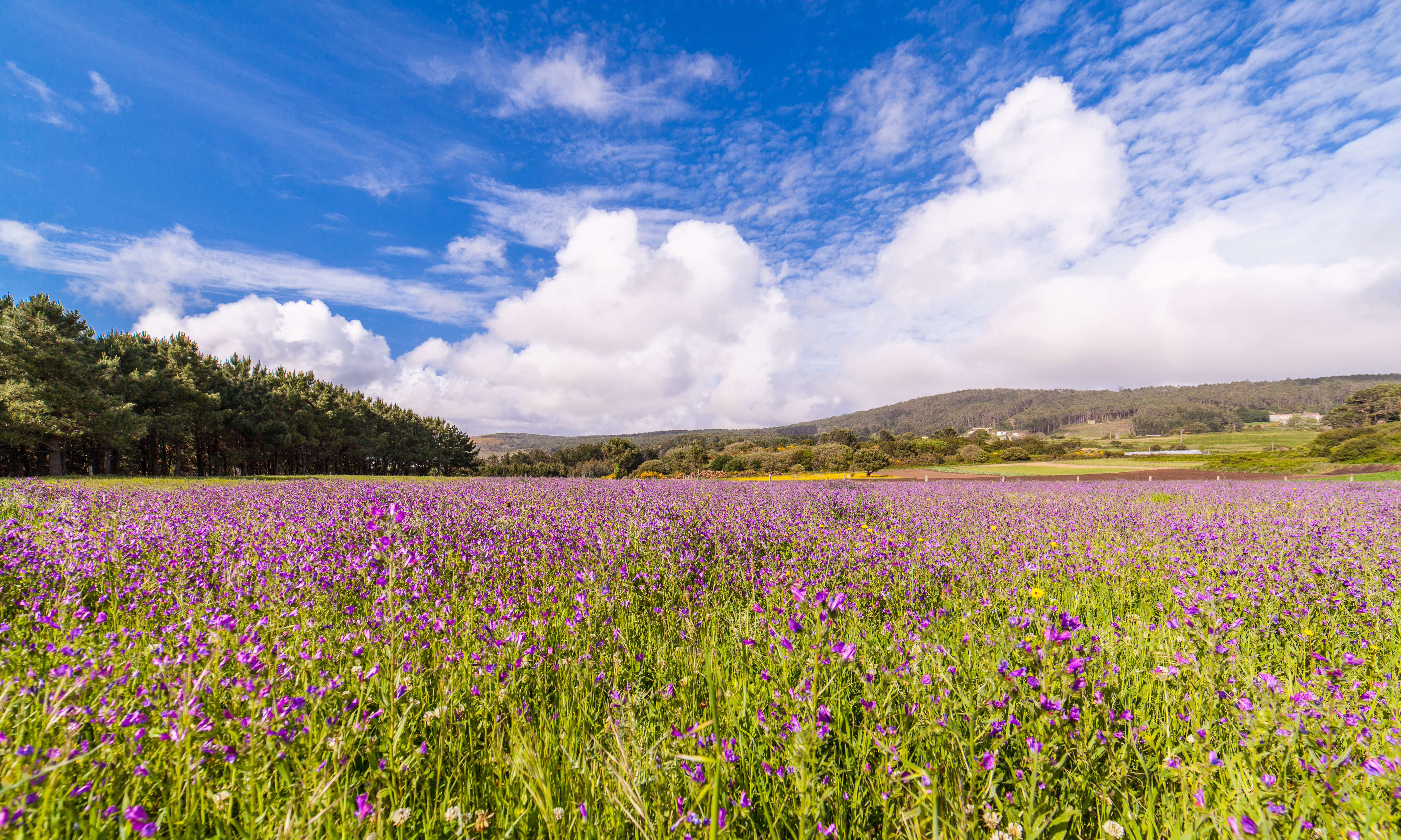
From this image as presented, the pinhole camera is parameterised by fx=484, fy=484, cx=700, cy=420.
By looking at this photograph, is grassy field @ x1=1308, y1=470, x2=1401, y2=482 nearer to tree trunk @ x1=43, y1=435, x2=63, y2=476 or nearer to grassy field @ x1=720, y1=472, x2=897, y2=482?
grassy field @ x1=720, y1=472, x2=897, y2=482

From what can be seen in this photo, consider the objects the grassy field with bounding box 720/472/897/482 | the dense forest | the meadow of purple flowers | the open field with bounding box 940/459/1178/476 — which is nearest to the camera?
the meadow of purple flowers

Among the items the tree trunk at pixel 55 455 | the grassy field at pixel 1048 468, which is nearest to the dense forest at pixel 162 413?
the tree trunk at pixel 55 455

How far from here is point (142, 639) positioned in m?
3.05

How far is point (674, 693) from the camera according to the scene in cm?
278

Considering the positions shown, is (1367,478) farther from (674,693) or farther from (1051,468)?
(674,693)

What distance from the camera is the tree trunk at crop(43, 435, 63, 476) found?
34094 mm

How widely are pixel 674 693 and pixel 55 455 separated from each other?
182ft

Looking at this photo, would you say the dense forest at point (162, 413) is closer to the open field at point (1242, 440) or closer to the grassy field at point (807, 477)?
the grassy field at point (807, 477)

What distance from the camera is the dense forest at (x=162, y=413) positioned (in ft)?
105

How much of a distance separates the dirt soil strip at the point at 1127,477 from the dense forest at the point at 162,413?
53434 mm

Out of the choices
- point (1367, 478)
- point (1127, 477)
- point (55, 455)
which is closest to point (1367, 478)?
point (1367, 478)

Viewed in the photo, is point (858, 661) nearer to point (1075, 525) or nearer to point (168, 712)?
point (168, 712)

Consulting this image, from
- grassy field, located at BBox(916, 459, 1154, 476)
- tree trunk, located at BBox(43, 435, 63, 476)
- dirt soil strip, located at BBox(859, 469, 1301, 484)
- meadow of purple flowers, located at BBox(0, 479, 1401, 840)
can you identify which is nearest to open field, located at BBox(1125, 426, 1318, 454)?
grassy field, located at BBox(916, 459, 1154, 476)

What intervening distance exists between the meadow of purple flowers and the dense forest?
1759 inches
